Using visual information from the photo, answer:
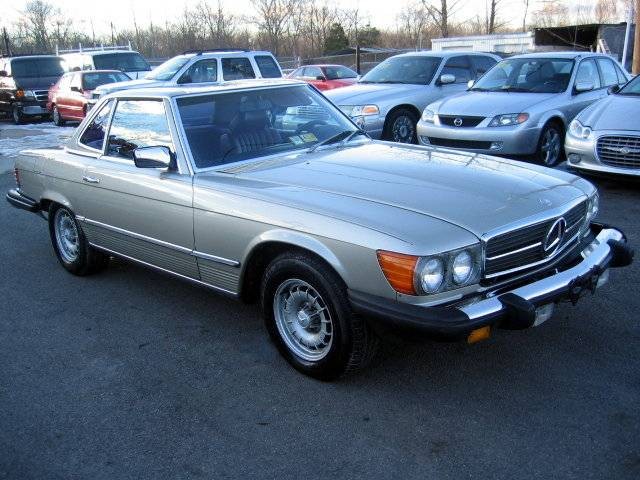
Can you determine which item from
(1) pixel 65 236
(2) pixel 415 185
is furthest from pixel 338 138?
(1) pixel 65 236

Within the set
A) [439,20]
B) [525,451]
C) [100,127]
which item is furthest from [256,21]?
[525,451]

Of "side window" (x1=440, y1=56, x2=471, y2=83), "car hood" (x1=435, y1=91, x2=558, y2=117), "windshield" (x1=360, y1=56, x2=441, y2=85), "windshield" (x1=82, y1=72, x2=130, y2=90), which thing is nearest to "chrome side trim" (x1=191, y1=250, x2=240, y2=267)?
"car hood" (x1=435, y1=91, x2=558, y2=117)

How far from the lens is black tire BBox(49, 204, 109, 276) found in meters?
5.31

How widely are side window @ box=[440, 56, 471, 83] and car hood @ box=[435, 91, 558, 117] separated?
226 centimetres

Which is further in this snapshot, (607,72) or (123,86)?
(123,86)

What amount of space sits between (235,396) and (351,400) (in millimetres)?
629

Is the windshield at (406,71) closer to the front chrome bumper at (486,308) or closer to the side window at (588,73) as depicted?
the side window at (588,73)

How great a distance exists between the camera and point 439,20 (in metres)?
39.6

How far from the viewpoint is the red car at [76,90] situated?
16625 mm

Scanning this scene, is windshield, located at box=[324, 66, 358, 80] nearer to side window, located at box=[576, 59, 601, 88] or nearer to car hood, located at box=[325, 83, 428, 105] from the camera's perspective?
car hood, located at box=[325, 83, 428, 105]

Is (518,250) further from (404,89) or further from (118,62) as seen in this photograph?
(118,62)

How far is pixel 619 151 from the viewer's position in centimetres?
704

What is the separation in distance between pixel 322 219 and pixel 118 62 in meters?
18.0

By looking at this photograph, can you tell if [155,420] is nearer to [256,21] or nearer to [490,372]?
[490,372]
